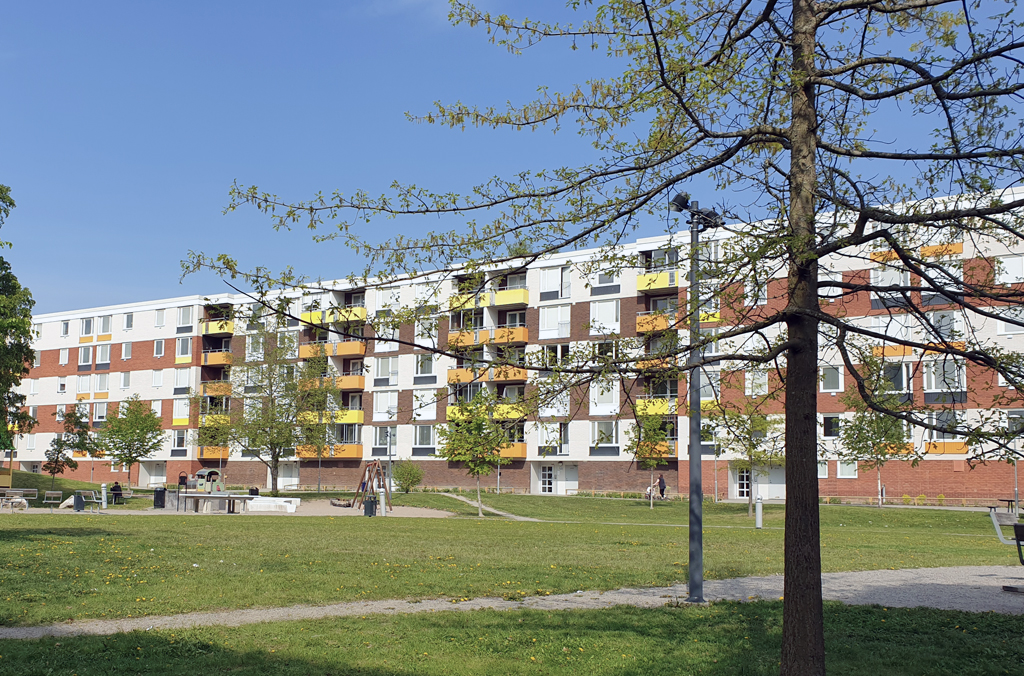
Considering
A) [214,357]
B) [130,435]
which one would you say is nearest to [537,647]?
[130,435]

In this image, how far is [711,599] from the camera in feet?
44.7

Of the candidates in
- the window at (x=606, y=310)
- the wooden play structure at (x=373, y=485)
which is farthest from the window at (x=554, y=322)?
the wooden play structure at (x=373, y=485)

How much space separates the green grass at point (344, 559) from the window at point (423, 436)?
38020 millimetres

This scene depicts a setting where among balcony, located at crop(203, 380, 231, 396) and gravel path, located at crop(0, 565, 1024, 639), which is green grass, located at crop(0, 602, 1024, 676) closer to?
gravel path, located at crop(0, 565, 1024, 639)

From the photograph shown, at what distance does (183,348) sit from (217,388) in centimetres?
1927

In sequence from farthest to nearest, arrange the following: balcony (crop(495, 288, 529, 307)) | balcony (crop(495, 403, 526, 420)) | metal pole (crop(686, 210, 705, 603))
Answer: balcony (crop(495, 288, 529, 307)) → metal pole (crop(686, 210, 705, 603)) → balcony (crop(495, 403, 526, 420))

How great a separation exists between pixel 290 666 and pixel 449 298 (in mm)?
3720

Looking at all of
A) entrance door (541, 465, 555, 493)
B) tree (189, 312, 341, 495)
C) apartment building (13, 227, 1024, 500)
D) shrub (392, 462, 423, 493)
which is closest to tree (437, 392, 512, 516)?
apartment building (13, 227, 1024, 500)

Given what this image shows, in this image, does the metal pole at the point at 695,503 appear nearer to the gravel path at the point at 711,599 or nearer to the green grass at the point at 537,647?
the gravel path at the point at 711,599

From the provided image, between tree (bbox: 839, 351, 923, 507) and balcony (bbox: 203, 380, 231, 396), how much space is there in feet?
185

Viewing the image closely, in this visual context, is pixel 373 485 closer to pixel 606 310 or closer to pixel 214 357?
pixel 606 310

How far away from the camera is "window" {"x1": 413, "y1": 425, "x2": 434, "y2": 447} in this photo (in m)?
70.8

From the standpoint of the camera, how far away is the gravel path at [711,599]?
10680mm

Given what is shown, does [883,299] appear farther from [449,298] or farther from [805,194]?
[449,298]
